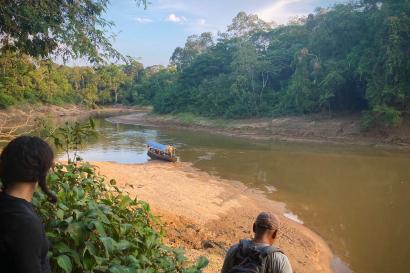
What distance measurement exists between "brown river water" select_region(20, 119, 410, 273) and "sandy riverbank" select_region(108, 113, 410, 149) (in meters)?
1.88

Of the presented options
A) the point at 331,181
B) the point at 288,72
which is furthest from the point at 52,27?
the point at 288,72

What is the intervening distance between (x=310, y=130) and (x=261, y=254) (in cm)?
3026

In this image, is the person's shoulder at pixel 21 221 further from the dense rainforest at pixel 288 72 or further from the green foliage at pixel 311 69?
the green foliage at pixel 311 69

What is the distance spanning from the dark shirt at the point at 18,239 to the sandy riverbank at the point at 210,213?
3616 millimetres

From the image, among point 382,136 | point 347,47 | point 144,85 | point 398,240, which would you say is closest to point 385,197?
point 398,240

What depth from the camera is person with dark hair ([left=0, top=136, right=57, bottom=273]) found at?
1738 mm

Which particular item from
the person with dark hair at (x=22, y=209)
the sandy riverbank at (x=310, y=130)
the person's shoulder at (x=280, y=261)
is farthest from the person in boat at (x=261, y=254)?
the sandy riverbank at (x=310, y=130)

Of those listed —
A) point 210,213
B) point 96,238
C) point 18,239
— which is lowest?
point 210,213

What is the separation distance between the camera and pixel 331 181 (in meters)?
17.2

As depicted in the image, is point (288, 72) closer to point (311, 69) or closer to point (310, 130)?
point (311, 69)

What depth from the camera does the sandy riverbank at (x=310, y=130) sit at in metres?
27.0

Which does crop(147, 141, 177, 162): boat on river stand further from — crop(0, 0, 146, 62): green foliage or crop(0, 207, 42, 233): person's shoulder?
crop(0, 207, 42, 233): person's shoulder

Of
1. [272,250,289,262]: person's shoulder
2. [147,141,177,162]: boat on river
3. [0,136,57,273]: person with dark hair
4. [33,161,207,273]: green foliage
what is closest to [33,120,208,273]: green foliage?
[33,161,207,273]: green foliage

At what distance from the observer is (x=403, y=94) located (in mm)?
25422
